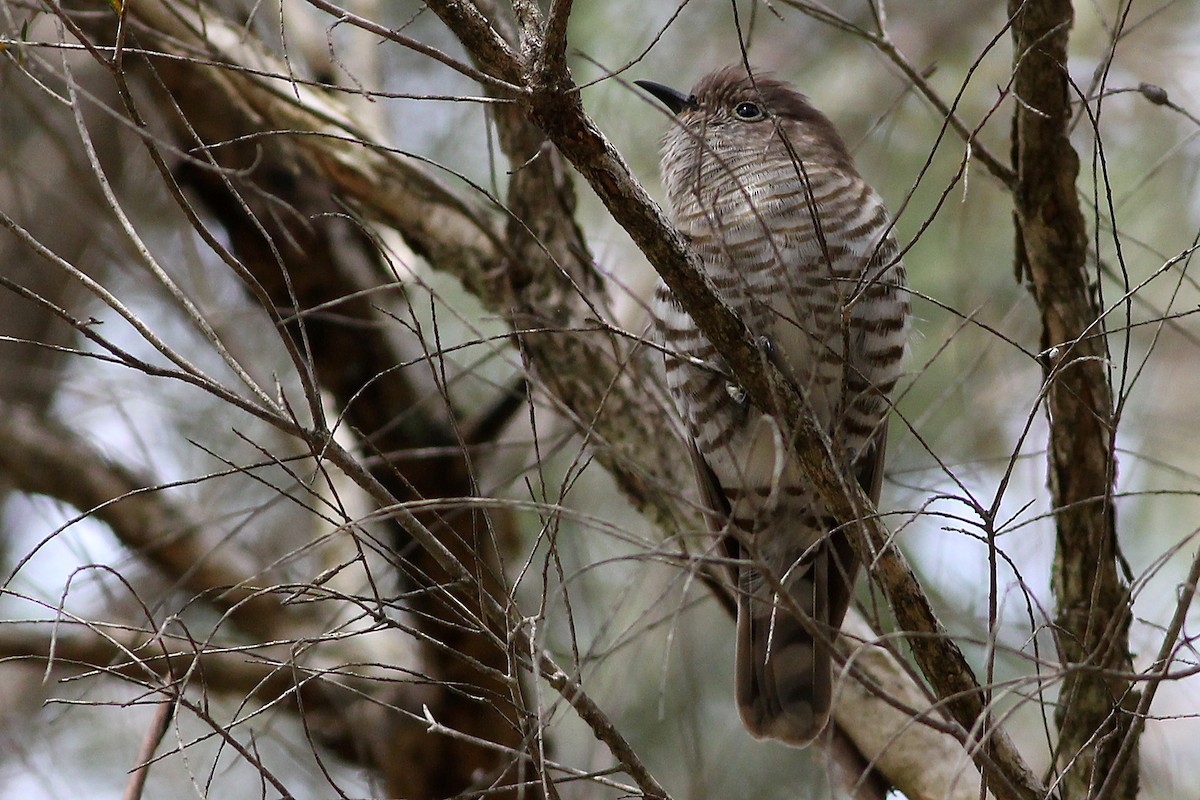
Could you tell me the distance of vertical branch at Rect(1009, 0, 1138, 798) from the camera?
9.86ft

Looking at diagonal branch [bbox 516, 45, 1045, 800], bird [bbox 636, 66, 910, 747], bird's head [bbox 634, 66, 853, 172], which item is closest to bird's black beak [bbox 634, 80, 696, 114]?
bird's head [bbox 634, 66, 853, 172]

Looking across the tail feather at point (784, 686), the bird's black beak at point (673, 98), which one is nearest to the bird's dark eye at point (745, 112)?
the bird's black beak at point (673, 98)

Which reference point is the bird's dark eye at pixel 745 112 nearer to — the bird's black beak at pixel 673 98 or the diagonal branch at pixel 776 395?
the bird's black beak at pixel 673 98

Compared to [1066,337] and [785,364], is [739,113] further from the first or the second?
[1066,337]

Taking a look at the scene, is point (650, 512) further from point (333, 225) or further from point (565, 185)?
point (333, 225)

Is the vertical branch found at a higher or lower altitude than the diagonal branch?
higher

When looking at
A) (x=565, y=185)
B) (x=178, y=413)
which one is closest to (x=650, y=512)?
(x=565, y=185)

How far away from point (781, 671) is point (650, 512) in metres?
0.89

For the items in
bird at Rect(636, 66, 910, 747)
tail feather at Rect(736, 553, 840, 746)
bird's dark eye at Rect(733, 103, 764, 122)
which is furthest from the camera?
bird's dark eye at Rect(733, 103, 764, 122)

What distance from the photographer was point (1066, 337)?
3.17 metres

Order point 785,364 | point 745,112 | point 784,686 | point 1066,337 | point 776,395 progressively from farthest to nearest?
point 745,112, point 784,686, point 785,364, point 1066,337, point 776,395

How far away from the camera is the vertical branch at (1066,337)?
3.00m

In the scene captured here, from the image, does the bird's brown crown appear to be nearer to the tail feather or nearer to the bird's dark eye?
the bird's dark eye

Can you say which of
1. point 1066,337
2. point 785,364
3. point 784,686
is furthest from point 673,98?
point 784,686
